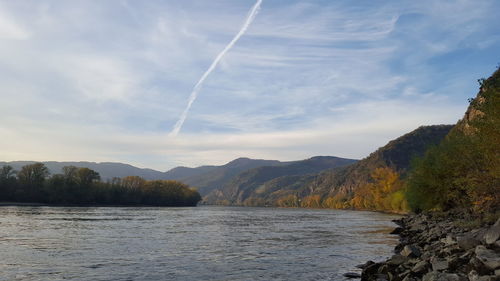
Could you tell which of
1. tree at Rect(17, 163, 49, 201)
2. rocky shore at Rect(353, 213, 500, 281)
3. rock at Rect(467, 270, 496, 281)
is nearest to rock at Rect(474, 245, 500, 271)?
A: rocky shore at Rect(353, 213, 500, 281)

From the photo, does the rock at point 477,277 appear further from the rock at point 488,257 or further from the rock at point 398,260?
the rock at point 398,260

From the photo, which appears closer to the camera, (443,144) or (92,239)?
(92,239)

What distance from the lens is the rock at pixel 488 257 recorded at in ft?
46.7

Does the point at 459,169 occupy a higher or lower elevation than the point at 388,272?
higher

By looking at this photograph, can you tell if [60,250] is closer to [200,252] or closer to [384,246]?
[200,252]

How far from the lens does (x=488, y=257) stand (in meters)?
15.2

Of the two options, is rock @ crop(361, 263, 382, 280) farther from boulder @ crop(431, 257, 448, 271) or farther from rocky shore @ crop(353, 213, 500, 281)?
boulder @ crop(431, 257, 448, 271)

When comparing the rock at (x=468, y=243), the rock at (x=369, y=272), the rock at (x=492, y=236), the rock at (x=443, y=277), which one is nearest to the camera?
the rock at (x=443, y=277)

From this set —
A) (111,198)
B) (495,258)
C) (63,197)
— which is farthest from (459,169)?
(111,198)

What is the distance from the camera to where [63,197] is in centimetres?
16988

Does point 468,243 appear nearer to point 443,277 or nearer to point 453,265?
point 453,265

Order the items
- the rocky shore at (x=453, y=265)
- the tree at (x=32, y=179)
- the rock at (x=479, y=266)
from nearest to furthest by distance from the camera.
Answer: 1. the rocky shore at (x=453, y=265)
2. the rock at (x=479, y=266)
3. the tree at (x=32, y=179)

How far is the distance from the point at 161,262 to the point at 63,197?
16228cm

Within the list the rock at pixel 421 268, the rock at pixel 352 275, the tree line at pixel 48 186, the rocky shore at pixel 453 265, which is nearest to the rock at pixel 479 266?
the rocky shore at pixel 453 265
